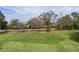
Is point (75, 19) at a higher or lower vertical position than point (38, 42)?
higher

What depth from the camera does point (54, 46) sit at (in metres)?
2.95

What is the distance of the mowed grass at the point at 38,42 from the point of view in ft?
9.65

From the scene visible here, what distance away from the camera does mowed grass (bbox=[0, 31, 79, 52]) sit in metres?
2.94

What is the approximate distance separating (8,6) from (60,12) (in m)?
0.63

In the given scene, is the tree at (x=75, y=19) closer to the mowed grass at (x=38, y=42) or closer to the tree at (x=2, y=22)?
the mowed grass at (x=38, y=42)

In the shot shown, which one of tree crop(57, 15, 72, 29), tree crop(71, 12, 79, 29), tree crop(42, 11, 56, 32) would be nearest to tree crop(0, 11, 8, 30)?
tree crop(42, 11, 56, 32)

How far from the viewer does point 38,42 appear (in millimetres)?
2951

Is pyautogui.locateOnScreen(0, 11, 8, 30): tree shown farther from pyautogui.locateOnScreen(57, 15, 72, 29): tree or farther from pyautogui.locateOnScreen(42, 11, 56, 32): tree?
pyautogui.locateOnScreen(57, 15, 72, 29): tree

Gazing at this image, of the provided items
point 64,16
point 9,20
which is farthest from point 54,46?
point 9,20

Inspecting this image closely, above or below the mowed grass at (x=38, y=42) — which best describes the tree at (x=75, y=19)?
above

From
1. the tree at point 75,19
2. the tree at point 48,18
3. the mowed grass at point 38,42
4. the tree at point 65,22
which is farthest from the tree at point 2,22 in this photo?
the tree at point 75,19

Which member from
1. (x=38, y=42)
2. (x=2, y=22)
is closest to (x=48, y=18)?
(x=38, y=42)

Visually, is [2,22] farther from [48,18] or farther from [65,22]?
[65,22]
